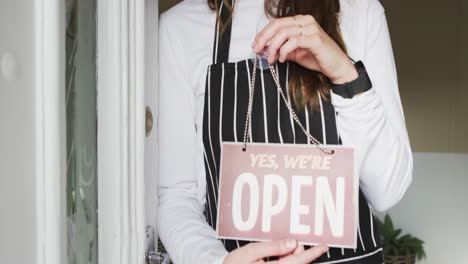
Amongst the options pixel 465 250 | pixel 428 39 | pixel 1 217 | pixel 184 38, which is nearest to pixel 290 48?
pixel 184 38

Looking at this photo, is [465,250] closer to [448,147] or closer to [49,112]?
[448,147]

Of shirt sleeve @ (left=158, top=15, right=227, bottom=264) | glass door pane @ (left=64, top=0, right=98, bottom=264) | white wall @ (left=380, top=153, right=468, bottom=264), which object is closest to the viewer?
glass door pane @ (left=64, top=0, right=98, bottom=264)

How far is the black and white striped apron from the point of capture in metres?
0.78

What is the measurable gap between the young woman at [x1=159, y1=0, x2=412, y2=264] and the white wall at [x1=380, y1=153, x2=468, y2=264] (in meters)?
2.21

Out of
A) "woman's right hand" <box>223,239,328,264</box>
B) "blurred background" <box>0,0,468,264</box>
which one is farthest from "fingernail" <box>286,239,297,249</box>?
"blurred background" <box>0,0,468,264</box>

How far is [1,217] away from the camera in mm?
436

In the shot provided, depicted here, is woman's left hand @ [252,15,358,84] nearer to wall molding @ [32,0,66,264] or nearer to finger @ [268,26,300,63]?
finger @ [268,26,300,63]

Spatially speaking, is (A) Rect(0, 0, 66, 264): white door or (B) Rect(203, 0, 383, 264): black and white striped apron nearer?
(A) Rect(0, 0, 66, 264): white door

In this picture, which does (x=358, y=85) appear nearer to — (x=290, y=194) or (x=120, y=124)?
(x=290, y=194)

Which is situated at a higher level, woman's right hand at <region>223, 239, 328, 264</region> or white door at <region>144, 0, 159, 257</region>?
white door at <region>144, 0, 159, 257</region>

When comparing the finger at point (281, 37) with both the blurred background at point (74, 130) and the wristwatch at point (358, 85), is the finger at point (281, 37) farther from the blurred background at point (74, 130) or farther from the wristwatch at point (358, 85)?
the blurred background at point (74, 130)

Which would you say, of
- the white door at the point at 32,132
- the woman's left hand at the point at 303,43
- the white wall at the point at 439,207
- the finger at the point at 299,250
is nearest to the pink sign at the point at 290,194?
the finger at the point at 299,250

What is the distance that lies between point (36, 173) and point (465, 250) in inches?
112

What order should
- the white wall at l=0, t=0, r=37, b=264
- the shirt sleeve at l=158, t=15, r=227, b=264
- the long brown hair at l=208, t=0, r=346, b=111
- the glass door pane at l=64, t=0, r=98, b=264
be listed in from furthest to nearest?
the shirt sleeve at l=158, t=15, r=227, b=264, the long brown hair at l=208, t=0, r=346, b=111, the glass door pane at l=64, t=0, r=98, b=264, the white wall at l=0, t=0, r=37, b=264
